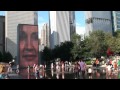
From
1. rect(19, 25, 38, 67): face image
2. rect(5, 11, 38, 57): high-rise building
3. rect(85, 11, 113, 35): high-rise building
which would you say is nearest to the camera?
rect(19, 25, 38, 67): face image

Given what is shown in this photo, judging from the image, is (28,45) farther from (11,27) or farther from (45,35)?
(45,35)

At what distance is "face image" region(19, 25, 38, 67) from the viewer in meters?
40.9

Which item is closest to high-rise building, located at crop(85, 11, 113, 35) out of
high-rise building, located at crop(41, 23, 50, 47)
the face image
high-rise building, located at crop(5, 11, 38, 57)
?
high-rise building, located at crop(5, 11, 38, 57)

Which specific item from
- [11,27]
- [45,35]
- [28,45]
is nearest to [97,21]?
[11,27]

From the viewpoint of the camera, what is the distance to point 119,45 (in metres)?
51.1

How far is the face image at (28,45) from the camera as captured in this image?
4091 cm

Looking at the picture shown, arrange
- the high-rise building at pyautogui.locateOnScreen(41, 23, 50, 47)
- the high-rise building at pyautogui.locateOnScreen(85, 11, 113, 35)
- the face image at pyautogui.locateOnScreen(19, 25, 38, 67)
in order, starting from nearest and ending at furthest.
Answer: the face image at pyautogui.locateOnScreen(19, 25, 38, 67) < the high-rise building at pyautogui.locateOnScreen(85, 11, 113, 35) < the high-rise building at pyautogui.locateOnScreen(41, 23, 50, 47)

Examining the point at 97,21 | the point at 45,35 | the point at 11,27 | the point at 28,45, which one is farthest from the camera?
the point at 45,35

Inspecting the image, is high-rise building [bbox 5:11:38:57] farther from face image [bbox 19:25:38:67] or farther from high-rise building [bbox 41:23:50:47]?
face image [bbox 19:25:38:67]

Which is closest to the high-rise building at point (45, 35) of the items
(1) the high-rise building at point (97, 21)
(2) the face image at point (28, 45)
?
(1) the high-rise building at point (97, 21)

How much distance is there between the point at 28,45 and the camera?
41.8 m

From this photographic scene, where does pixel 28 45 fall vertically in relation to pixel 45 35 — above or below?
below
